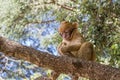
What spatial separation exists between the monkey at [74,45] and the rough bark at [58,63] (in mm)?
1042

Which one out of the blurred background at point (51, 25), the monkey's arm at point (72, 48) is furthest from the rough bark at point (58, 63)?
the monkey's arm at point (72, 48)

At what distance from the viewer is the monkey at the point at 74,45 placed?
4539 mm

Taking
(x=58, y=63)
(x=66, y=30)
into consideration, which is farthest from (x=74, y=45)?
(x=58, y=63)

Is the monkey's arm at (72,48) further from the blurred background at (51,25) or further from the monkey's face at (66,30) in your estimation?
the blurred background at (51,25)

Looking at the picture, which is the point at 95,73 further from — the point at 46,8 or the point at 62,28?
the point at 46,8

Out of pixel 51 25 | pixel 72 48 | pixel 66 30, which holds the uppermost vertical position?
pixel 66 30

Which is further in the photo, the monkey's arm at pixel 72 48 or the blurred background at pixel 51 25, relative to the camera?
the blurred background at pixel 51 25

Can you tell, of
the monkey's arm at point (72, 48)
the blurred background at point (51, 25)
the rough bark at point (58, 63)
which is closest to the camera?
the rough bark at point (58, 63)

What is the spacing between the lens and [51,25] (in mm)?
8031

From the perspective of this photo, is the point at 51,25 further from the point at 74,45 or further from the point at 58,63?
the point at 58,63

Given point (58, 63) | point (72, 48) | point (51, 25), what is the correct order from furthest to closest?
point (51, 25) → point (72, 48) → point (58, 63)

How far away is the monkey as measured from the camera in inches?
179

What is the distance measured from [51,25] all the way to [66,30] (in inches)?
129

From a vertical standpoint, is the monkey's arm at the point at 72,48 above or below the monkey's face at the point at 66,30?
below
